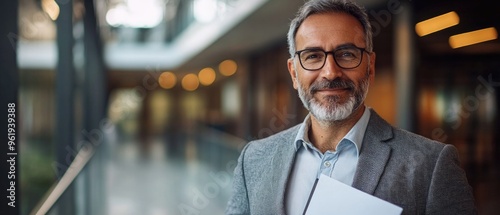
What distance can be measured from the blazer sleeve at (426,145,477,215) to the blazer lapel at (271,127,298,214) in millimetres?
351

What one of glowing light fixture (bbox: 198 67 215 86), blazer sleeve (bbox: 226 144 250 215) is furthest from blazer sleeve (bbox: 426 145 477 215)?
glowing light fixture (bbox: 198 67 215 86)

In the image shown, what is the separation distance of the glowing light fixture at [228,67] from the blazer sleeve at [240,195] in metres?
13.6

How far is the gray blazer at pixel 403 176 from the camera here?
48.7 inches

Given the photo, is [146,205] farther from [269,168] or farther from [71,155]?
[269,168]

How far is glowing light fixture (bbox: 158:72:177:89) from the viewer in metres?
24.4

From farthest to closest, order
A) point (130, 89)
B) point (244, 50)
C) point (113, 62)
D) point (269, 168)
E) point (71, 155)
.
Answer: point (130, 89) → point (113, 62) → point (244, 50) → point (71, 155) → point (269, 168)

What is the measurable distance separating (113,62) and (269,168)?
20.1m

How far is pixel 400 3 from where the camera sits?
4910 mm

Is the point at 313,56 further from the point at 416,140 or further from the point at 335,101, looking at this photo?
the point at 416,140

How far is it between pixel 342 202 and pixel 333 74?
29 centimetres

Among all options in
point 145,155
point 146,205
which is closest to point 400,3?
point 146,205

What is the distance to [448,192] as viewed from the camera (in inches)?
48.6

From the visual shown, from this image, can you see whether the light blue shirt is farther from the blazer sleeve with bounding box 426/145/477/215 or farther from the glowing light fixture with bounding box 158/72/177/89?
the glowing light fixture with bounding box 158/72/177/89

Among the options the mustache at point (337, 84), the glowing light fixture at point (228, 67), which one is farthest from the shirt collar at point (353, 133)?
the glowing light fixture at point (228, 67)
